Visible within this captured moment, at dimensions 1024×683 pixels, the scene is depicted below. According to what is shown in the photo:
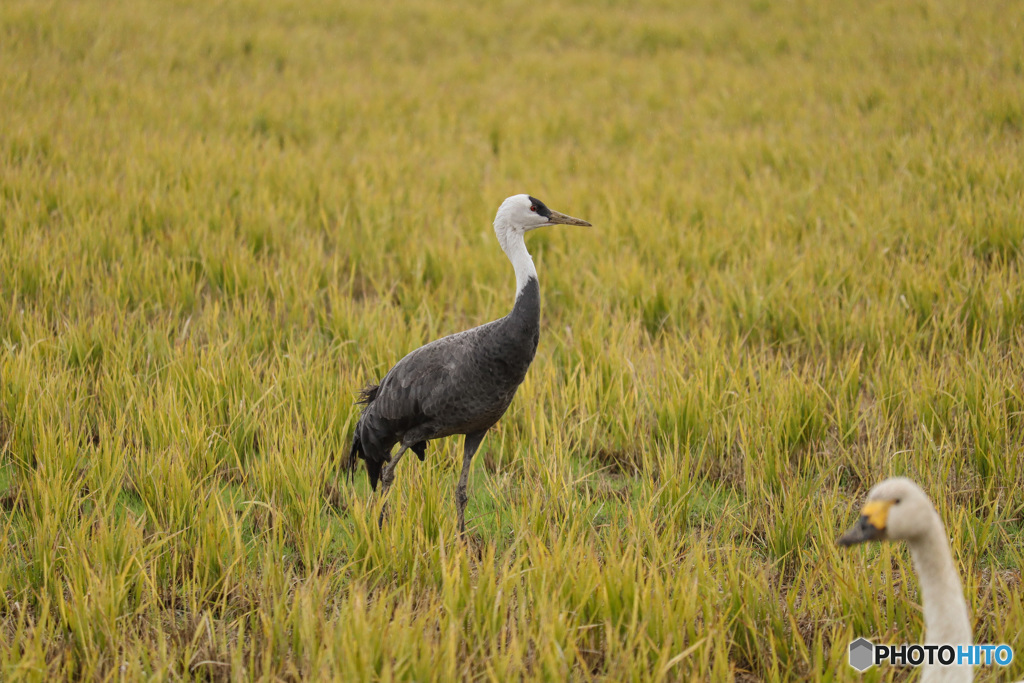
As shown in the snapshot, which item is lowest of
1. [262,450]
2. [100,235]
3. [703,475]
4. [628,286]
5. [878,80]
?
[703,475]

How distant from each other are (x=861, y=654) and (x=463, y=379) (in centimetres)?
140

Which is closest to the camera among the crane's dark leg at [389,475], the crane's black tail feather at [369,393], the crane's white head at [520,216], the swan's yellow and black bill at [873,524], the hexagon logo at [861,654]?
the swan's yellow and black bill at [873,524]

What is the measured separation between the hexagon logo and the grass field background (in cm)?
6

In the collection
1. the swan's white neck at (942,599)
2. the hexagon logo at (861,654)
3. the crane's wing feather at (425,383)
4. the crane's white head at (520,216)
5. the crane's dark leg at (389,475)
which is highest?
the crane's white head at (520,216)

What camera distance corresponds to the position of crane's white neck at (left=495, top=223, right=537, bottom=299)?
8.28 feet

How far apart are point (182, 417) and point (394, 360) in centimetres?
101

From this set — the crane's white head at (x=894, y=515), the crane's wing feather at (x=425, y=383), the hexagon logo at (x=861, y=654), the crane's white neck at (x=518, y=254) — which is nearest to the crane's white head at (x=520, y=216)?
the crane's white neck at (x=518, y=254)

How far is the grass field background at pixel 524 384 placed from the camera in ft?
6.91

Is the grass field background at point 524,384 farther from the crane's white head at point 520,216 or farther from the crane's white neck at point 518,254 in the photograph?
the crane's white head at point 520,216

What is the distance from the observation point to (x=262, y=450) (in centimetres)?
292

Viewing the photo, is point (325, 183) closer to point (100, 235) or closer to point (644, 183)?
point (100, 235)

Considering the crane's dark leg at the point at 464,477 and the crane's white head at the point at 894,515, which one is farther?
the crane's dark leg at the point at 464,477

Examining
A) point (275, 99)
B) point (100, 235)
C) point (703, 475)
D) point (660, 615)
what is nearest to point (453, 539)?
point (660, 615)

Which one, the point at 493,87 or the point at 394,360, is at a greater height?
the point at 493,87
